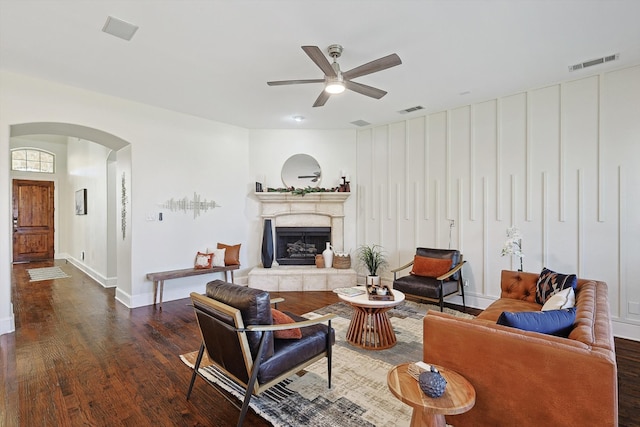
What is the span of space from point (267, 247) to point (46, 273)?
18.1ft

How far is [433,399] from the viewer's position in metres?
1.53

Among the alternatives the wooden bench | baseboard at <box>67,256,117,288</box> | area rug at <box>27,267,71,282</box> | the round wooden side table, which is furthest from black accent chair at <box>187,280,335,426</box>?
area rug at <box>27,267,71,282</box>

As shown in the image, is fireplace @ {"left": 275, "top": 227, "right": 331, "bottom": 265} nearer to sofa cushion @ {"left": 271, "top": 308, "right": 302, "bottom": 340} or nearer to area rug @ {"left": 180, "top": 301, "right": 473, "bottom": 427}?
area rug @ {"left": 180, "top": 301, "right": 473, "bottom": 427}

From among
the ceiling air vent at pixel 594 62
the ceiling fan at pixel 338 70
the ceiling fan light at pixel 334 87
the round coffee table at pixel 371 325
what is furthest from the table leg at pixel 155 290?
the ceiling air vent at pixel 594 62

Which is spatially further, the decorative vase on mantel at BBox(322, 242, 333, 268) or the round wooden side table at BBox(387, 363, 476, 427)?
the decorative vase on mantel at BBox(322, 242, 333, 268)

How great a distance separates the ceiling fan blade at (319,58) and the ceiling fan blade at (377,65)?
0.16m

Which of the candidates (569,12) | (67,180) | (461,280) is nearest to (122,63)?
(569,12)

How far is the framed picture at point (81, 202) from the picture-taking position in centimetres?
735

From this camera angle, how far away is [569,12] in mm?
2562

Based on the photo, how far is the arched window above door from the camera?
28.1ft

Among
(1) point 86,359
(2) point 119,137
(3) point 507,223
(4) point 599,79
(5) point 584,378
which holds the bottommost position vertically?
(1) point 86,359

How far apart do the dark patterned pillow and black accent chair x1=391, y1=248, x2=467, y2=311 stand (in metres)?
1.09

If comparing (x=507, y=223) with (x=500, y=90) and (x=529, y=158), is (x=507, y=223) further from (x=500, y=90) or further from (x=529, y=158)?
(x=500, y=90)

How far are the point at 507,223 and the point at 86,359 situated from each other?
5.31 metres
